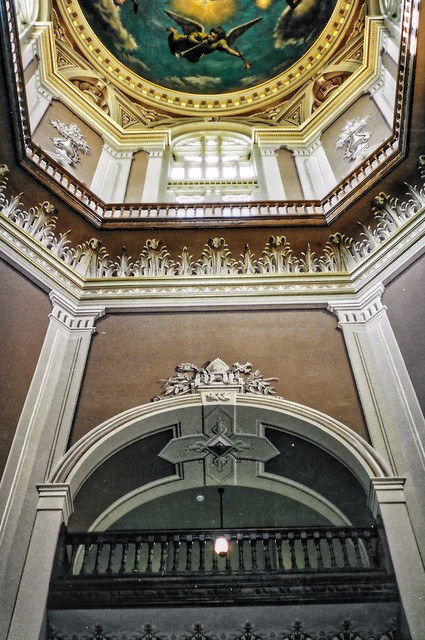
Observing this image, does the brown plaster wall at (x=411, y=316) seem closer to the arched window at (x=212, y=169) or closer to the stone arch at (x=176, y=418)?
the stone arch at (x=176, y=418)

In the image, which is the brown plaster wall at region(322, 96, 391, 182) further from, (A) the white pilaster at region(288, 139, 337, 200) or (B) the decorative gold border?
(B) the decorative gold border

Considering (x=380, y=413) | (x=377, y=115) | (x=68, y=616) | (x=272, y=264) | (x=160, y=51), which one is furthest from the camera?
(x=160, y=51)

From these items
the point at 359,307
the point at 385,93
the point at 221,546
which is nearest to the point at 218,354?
the point at 359,307

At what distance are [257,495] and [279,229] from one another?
4.91m

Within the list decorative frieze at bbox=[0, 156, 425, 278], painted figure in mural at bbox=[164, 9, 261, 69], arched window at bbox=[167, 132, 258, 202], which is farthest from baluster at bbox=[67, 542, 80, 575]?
painted figure in mural at bbox=[164, 9, 261, 69]

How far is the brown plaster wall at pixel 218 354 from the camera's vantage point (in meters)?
9.18

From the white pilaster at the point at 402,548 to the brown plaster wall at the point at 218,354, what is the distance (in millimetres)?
1025

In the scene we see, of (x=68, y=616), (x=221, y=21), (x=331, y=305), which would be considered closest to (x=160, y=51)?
(x=221, y=21)

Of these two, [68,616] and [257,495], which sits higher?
[257,495]

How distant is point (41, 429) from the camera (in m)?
8.53

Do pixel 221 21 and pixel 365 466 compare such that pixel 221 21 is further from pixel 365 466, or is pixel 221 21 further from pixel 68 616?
pixel 68 616

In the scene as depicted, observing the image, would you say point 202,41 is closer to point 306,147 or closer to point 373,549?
point 306,147

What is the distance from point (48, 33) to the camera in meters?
15.6

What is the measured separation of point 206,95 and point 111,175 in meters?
5.63
